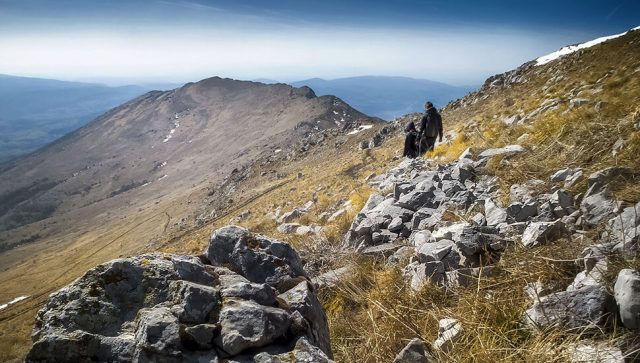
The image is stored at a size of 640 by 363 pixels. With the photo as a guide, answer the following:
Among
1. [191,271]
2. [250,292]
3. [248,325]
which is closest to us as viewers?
[248,325]

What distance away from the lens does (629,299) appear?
2893 millimetres

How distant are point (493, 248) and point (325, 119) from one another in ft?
470

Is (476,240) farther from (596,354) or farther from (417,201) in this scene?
(417,201)

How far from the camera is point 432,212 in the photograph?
7.40 m

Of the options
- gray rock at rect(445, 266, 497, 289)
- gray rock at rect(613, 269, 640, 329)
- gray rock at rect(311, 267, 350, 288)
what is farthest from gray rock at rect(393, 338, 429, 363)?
gray rock at rect(311, 267, 350, 288)

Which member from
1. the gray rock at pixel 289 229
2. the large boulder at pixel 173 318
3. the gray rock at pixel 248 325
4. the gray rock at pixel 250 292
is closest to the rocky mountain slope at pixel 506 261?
the large boulder at pixel 173 318

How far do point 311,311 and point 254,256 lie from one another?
3.50 ft

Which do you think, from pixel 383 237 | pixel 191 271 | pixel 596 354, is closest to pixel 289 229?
pixel 383 237

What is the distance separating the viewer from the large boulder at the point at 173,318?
320 cm

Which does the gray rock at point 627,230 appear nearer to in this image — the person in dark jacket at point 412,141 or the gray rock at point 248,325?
the gray rock at point 248,325

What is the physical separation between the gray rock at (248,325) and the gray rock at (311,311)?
318mm

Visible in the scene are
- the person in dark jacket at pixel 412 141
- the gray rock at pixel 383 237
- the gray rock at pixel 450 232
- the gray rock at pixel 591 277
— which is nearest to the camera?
the gray rock at pixel 591 277

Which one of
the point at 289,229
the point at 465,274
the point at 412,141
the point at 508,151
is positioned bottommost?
the point at 289,229

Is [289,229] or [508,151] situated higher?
[508,151]
